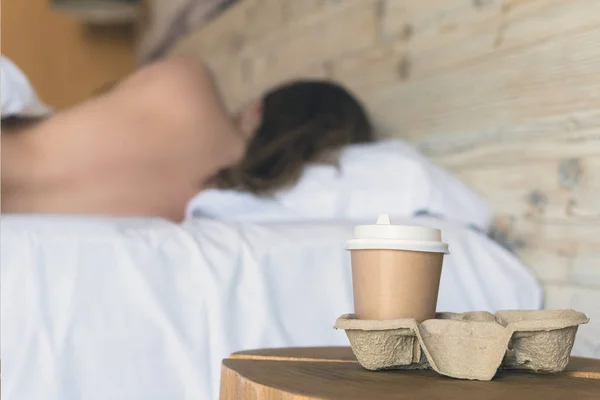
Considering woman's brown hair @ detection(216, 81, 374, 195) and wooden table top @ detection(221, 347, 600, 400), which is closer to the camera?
wooden table top @ detection(221, 347, 600, 400)

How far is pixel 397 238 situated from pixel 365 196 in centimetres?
72

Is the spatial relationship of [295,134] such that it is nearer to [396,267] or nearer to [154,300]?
[154,300]

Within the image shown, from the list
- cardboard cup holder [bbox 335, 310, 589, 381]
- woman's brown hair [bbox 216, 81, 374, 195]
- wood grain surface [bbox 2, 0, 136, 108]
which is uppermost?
wood grain surface [bbox 2, 0, 136, 108]

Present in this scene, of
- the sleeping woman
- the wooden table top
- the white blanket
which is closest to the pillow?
the sleeping woman

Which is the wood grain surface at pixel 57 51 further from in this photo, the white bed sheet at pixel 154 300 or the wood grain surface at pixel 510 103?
the white bed sheet at pixel 154 300

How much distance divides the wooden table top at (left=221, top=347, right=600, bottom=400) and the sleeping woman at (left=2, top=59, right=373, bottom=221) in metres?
0.76

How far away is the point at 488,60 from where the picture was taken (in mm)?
1366

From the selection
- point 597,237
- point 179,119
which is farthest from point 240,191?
point 597,237

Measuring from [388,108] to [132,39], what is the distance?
106 inches

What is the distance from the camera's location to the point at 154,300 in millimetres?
975

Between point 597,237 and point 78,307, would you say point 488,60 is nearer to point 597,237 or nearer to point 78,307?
point 597,237

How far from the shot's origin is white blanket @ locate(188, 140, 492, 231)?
4.41 feet

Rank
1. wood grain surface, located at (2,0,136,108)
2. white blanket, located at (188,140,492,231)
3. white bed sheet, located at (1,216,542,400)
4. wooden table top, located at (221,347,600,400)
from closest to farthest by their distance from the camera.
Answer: wooden table top, located at (221,347,600,400) → white bed sheet, located at (1,216,542,400) → white blanket, located at (188,140,492,231) → wood grain surface, located at (2,0,136,108)

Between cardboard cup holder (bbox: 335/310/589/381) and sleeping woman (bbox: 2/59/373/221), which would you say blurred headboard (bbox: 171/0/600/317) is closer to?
sleeping woman (bbox: 2/59/373/221)
